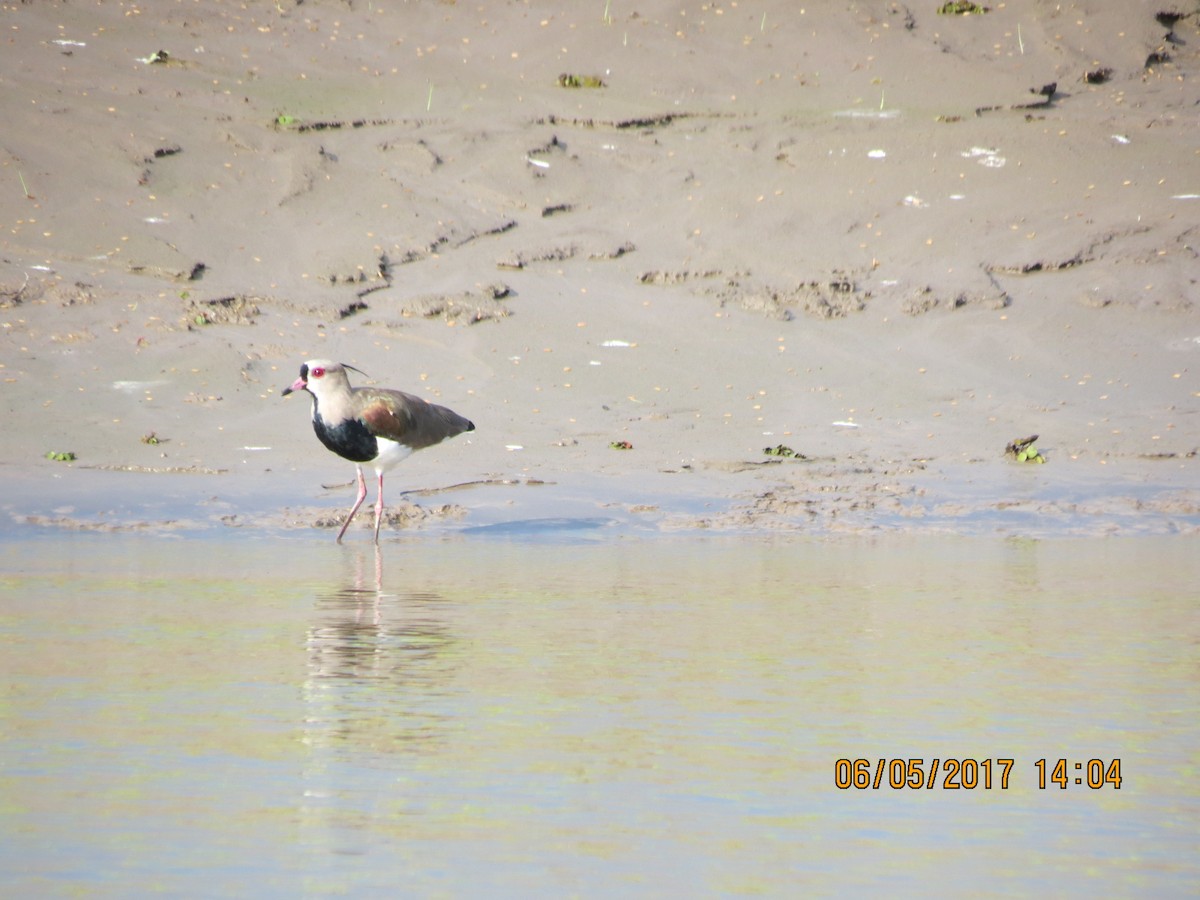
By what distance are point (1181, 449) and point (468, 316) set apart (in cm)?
612

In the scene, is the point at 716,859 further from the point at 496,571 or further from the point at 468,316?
the point at 468,316

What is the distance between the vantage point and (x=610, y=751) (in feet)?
13.1

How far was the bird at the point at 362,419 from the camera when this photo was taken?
33.5ft

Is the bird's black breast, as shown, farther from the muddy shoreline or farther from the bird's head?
the muddy shoreline

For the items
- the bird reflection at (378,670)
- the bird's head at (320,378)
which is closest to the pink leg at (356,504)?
the bird's head at (320,378)

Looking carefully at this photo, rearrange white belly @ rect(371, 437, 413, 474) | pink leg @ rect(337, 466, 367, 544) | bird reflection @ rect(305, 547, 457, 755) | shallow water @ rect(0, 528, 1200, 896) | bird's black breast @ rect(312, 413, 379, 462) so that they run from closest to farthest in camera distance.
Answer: shallow water @ rect(0, 528, 1200, 896), bird reflection @ rect(305, 547, 457, 755), pink leg @ rect(337, 466, 367, 544), bird's black breast @ rect(312, 413, 379, 462), white belly @ rect(371, 437, 413, 474)

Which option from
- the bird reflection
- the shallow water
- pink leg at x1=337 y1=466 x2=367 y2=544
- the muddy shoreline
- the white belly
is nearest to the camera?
the shallow water

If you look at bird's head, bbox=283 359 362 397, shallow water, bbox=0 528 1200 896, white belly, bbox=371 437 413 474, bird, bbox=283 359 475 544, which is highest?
bird's head, bbox=283 359 362 397

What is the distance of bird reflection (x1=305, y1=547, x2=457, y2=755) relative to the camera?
13.7 feet

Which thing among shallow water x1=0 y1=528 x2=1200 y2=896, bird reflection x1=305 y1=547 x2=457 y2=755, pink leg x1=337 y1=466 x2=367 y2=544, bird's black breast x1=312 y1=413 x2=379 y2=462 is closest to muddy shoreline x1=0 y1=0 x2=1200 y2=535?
pink leg x1=337 y1=466 x2=367 y2=544

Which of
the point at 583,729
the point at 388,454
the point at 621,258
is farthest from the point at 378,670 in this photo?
the point at 621,258

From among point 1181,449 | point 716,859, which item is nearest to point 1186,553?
point 1181,449

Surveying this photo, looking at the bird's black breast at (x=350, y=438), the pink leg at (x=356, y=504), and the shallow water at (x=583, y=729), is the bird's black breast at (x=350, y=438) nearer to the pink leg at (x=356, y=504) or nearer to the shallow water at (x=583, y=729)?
the pink leg at (x=356, y=504)

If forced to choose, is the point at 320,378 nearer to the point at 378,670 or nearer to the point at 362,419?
the point at 362,419
